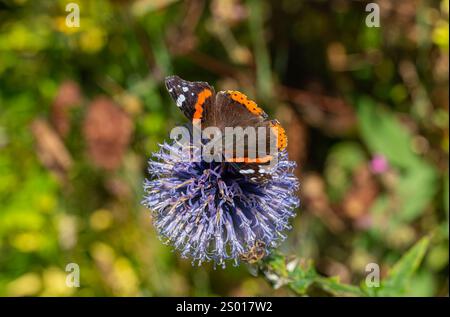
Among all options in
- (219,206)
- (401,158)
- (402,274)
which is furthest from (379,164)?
(219,206)

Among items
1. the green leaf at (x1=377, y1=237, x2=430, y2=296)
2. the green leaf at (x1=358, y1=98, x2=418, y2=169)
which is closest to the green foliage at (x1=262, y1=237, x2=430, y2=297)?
the green leaf at (x1=377, y1=237, x2=430, y2=296)

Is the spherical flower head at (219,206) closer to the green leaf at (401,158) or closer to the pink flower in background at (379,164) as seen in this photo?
the green leaf at (401,158)

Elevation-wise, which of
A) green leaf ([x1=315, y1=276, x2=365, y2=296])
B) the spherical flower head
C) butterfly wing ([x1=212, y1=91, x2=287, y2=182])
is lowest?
green leaf ([x1=315, y1=276, x2=365, y2=296])

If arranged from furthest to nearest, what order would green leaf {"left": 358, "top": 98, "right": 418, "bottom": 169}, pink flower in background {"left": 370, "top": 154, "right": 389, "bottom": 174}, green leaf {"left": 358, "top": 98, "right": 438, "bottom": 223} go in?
1. pink flower in background {"left": 370, "top": 154, "right": 389, "bottom": 174}
2. green leaf {"left": 358, "top": 98, "right": 418, "bottom": 169}
3. green leaf {"left": 358, "top": 98, "right": 438, "bottom": 223}

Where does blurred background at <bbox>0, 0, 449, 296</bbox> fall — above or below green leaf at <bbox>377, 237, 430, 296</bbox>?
above

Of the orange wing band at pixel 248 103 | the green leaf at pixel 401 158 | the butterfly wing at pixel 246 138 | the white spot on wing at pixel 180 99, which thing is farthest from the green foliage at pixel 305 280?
the green leaf at pixel 401 158

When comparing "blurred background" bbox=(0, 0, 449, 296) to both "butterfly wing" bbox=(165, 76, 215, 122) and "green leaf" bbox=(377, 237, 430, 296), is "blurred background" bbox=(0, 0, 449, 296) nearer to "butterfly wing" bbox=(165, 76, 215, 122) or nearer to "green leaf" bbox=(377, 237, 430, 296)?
"green leaf" bbox=(377, 237, 430, 296)

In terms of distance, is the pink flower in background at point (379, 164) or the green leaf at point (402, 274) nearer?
the green leaf at point (402, 274)
